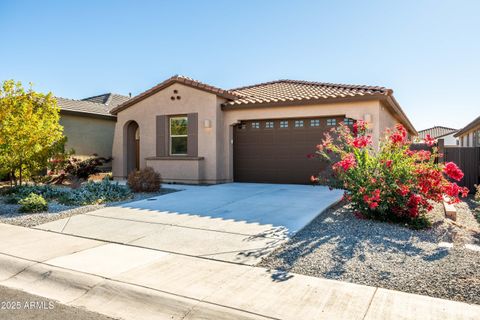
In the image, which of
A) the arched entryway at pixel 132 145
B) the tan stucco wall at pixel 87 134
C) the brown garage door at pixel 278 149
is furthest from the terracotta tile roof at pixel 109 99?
the brown garage door at pixel 278 149

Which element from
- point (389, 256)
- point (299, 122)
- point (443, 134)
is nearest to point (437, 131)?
point (443, 134)

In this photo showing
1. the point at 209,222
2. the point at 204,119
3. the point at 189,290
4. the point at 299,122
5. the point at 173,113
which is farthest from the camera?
the point at 173,113

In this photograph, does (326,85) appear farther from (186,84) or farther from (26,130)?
(26,130)

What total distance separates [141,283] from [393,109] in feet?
42.8

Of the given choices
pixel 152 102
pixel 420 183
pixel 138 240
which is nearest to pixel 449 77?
pixel 420 183

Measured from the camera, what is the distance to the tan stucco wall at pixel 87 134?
57.8 ft

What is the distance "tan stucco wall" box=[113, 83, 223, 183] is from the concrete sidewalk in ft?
28.7

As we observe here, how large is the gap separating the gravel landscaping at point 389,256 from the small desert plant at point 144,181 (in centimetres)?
639

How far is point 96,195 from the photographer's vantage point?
401 inches

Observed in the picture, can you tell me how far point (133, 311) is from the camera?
3713 mm

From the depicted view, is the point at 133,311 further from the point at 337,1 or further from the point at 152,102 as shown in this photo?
the point at 152,102

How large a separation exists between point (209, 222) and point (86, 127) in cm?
1390

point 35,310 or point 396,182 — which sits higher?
point 396,182

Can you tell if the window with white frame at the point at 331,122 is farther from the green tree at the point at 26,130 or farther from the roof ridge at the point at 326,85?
the green tree at the point at 26,130
